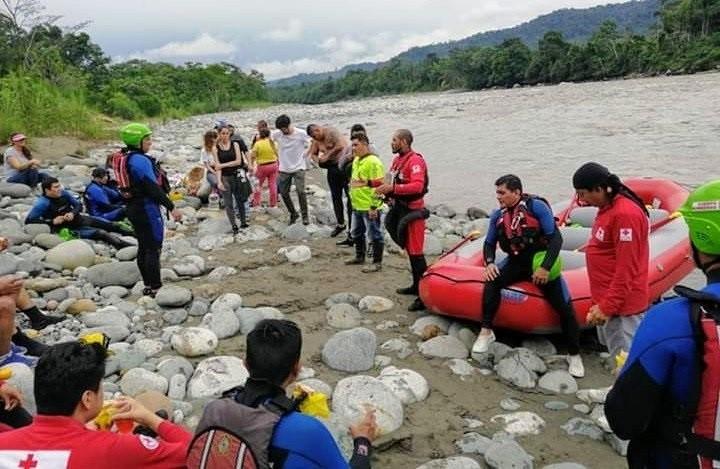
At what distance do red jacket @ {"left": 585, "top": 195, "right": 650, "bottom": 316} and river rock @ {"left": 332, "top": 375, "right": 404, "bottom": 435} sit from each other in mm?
1420

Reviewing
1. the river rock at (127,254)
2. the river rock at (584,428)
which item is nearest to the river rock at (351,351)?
the river rock at (584,428)

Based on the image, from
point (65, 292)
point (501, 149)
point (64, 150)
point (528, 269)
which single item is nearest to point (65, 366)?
point (528, 269)

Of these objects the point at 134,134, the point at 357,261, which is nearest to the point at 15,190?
the point at 134,134

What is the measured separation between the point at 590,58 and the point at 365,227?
A: 187 feet

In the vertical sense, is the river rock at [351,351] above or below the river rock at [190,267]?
below

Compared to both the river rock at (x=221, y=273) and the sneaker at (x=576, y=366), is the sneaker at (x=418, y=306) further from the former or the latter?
the river rock at (x=221, y=273)

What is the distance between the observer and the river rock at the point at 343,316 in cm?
551

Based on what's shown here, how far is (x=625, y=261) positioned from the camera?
3475 mm

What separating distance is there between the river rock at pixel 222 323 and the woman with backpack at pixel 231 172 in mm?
2906

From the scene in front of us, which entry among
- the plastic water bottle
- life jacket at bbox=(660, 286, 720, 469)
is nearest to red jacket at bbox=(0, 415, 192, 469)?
life jacket at bbox=(660, 286, 720, 469)

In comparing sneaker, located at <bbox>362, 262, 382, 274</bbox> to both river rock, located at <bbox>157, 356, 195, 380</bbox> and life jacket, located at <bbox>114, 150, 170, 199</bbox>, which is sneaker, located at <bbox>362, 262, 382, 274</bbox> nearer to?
life jacket, located at <bbox>114, 150, 170, 199</bbox>

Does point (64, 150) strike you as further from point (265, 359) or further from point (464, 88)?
point (464, 88)

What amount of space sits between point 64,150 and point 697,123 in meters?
17.6

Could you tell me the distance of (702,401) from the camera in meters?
1.71
